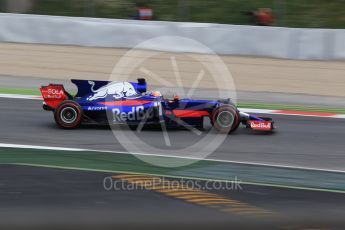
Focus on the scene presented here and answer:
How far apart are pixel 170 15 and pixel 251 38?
3.72 metres

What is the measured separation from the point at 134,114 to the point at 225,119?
1374 millimetres

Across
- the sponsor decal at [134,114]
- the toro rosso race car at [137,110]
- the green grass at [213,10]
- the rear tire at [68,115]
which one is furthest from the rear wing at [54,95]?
the green grass at [213,10]

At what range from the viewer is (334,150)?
10.5 m

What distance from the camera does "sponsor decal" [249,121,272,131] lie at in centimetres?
1119

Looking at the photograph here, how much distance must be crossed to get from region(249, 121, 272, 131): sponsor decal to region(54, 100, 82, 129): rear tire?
264 centimetres

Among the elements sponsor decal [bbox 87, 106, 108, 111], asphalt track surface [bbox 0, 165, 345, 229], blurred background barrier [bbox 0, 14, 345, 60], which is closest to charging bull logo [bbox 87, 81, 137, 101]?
sponsor decal [bbox 87, 106, 108, 111]

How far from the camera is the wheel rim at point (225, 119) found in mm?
10984

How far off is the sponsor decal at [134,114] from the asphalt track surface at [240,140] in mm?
246

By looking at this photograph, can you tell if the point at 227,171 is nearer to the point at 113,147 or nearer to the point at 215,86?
the point at 113,147

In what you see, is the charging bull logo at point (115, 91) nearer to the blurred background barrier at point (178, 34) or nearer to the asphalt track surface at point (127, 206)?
the asphalt track surface at point (127, 206)

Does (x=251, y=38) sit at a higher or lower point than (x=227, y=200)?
higher

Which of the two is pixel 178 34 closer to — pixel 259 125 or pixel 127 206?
pixel 259 125

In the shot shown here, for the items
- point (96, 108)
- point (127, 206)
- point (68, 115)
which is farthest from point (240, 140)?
point (127, 206)

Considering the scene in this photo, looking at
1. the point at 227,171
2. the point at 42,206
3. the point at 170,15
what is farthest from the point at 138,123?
the point at 170,15
